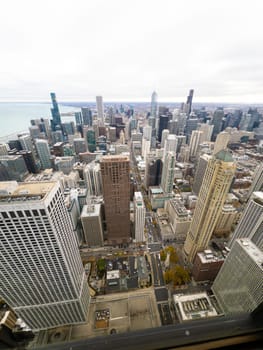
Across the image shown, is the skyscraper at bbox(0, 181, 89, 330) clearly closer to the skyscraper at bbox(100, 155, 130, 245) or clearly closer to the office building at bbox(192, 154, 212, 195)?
the skyscraper at bbox(100, 155, 130, 245)

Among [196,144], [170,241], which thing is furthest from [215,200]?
[196,144]

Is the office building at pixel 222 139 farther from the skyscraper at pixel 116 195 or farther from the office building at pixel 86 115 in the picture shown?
the office building at pixel 86 115

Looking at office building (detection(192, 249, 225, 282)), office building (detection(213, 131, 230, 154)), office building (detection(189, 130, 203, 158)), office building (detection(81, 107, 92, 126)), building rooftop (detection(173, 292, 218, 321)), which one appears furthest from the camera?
office building (detection(81, 107, 92, 126))

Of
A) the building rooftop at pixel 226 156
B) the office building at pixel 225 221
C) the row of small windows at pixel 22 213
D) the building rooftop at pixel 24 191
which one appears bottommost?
the office building at pixel 225 221

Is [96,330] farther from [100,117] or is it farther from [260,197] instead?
[100,117]

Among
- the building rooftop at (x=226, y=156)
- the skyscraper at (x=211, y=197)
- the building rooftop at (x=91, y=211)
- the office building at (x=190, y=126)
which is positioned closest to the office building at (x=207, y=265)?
the skyscraper at (x=211, y=197)

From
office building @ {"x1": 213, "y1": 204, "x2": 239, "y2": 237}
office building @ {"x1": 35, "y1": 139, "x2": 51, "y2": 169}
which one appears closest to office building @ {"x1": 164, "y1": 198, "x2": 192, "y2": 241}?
office building @ {"x1": 213, "y1": 204, "x2": 239, "y2": 237}

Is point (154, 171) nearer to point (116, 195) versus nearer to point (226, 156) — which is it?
point (116, 195)
